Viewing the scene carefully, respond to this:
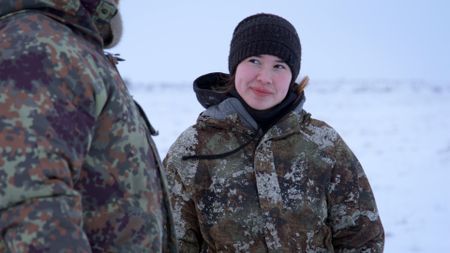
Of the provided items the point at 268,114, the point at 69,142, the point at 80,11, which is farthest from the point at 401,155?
the point at 69,142

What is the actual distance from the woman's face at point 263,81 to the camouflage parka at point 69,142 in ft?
3.63

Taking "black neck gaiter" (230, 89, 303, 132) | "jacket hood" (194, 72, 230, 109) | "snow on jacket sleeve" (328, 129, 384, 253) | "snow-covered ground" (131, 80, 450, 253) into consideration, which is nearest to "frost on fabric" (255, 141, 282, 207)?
"black neck gaiter" (230, 89, 303, 132)

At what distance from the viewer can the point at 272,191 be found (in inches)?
108

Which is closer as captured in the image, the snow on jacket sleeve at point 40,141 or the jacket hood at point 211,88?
the snow on jacket sleeve at point 40,141

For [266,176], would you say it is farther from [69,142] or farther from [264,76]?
[69,142]

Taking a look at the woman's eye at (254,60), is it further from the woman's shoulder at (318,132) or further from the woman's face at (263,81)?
the woman's shoulder at (318,132)

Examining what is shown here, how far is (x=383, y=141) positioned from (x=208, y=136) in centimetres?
1397

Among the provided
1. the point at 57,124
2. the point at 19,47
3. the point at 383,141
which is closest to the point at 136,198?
the point at 57,124

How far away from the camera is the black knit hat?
9.49ft

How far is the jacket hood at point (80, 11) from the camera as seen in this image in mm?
1601

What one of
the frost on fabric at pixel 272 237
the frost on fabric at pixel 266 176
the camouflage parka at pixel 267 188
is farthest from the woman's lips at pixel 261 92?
the frost on fabric at pixel 272 237

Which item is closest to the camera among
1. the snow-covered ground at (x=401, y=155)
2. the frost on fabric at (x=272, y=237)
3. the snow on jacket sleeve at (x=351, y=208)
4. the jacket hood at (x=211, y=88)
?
the frost on fabric at (x=272, y=237)

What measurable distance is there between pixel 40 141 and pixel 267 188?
4.73 feet

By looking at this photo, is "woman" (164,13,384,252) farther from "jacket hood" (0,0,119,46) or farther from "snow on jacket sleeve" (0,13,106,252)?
"snow on jacket sleeve" (0,13,106,252)
